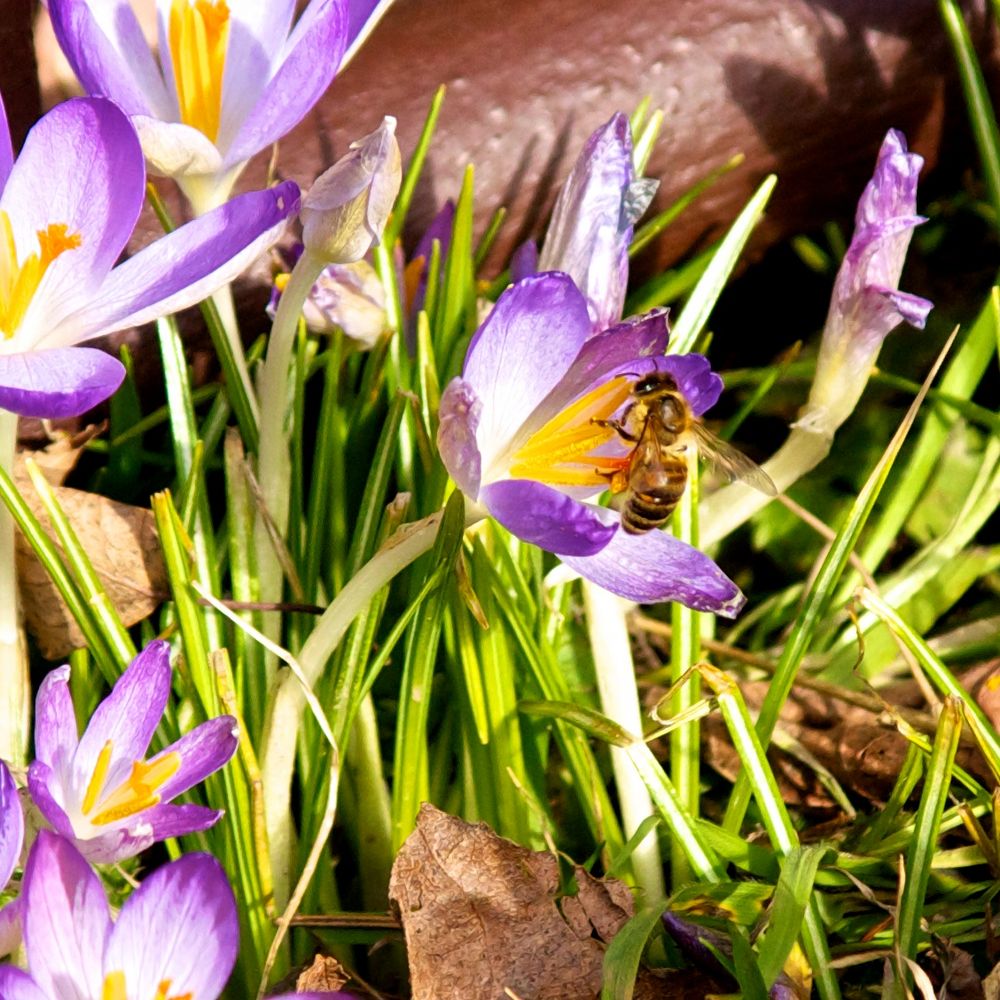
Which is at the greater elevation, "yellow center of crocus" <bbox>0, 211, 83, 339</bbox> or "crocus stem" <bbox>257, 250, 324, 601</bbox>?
"yellow center of crocus" <bbox>0, 211, 83, 339</bbox>

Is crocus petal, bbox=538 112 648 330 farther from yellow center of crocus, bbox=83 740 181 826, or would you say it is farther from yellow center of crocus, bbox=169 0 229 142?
yellow center of crocus, bbox=83 740 181 826

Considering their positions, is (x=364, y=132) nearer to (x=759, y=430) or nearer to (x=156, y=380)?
(x=156, y=380)

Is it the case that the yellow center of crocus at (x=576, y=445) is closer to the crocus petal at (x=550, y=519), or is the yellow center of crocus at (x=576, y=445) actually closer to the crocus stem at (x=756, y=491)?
the crocus petal at (x=550, y=519)

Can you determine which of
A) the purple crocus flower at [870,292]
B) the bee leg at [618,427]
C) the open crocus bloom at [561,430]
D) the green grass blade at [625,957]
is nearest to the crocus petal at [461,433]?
the open crocus bloom at [561,430]

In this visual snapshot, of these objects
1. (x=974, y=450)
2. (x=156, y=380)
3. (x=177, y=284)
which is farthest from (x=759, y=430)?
(x=177, y=284)

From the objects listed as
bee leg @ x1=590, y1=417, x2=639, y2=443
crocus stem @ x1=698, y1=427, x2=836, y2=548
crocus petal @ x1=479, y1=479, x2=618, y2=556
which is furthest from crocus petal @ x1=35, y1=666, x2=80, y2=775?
crocus stem @ x1=698, y1=427, x2=836, y2=548
